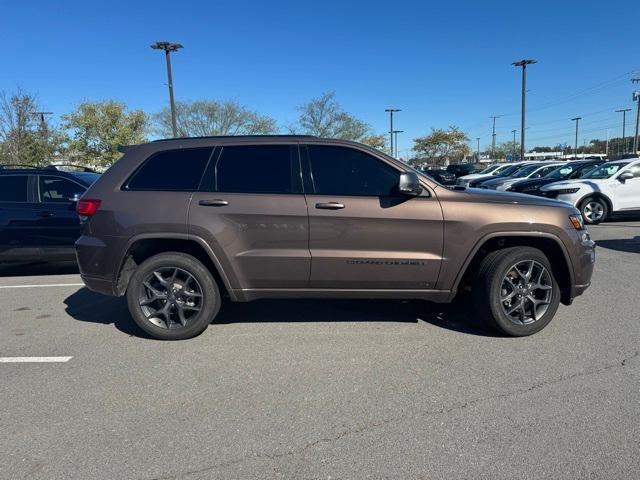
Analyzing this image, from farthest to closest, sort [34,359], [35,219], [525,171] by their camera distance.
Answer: [525,171] < [35,219] < [34,359]

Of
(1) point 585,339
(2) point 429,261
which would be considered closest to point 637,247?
(1) point 585,339

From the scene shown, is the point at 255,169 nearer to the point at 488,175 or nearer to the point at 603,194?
the point at 603,194

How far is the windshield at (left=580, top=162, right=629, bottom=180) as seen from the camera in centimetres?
1254

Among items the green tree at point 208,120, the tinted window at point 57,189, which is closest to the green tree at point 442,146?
the green tree at point 208,120

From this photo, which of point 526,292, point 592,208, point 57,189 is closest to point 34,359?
point 57,189

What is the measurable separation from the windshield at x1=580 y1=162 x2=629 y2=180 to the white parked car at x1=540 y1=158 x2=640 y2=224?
21 cm

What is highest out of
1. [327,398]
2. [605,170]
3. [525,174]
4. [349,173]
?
[525,174]

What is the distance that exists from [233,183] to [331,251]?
3.65ft

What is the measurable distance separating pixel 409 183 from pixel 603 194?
10542mm

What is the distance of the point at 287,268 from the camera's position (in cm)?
425

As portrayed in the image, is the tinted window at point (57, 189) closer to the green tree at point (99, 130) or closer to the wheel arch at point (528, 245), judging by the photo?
the wheel arch at point (528, 245)

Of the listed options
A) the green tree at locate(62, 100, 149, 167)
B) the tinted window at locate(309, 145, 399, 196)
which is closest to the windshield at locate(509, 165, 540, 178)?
the tinted window at locate(309, 145, 399, 196)

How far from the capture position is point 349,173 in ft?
14.1

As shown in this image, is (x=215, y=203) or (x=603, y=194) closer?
(x=215, y=203)
